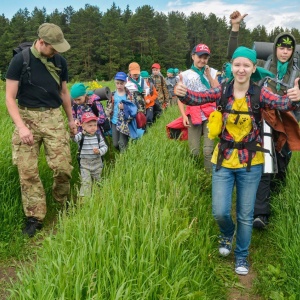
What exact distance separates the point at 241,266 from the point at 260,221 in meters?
0.79

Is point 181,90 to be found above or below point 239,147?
above

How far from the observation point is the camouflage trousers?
4.30 m

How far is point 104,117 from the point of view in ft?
18.8

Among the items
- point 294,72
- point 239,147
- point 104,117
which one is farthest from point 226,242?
point 104,117

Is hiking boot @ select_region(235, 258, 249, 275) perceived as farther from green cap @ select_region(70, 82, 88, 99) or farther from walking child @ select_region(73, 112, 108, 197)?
green cap @ select_region(70, 82, 88, 99)

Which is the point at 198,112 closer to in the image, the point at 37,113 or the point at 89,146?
the point at 89,146

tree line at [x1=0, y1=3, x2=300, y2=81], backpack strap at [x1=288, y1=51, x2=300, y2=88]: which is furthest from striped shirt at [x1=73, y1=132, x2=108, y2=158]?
tree line at [x1=0, y1=3, x2=300, y2=81]

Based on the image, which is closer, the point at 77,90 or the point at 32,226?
the point at 32,226

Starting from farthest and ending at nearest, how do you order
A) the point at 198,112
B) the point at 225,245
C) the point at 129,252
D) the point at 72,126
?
the point at 198,112, the point at 72,126, the point at 225,245, the point at 129,252

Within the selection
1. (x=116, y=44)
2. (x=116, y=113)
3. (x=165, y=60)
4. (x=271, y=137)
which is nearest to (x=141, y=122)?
(x=116, y=113)

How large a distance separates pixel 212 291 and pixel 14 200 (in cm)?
263

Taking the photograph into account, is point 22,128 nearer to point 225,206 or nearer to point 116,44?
point 225,206

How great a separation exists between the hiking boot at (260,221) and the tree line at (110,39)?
168ft

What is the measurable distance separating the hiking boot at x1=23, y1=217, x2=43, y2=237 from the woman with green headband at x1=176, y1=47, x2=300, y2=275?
80.7 inches
